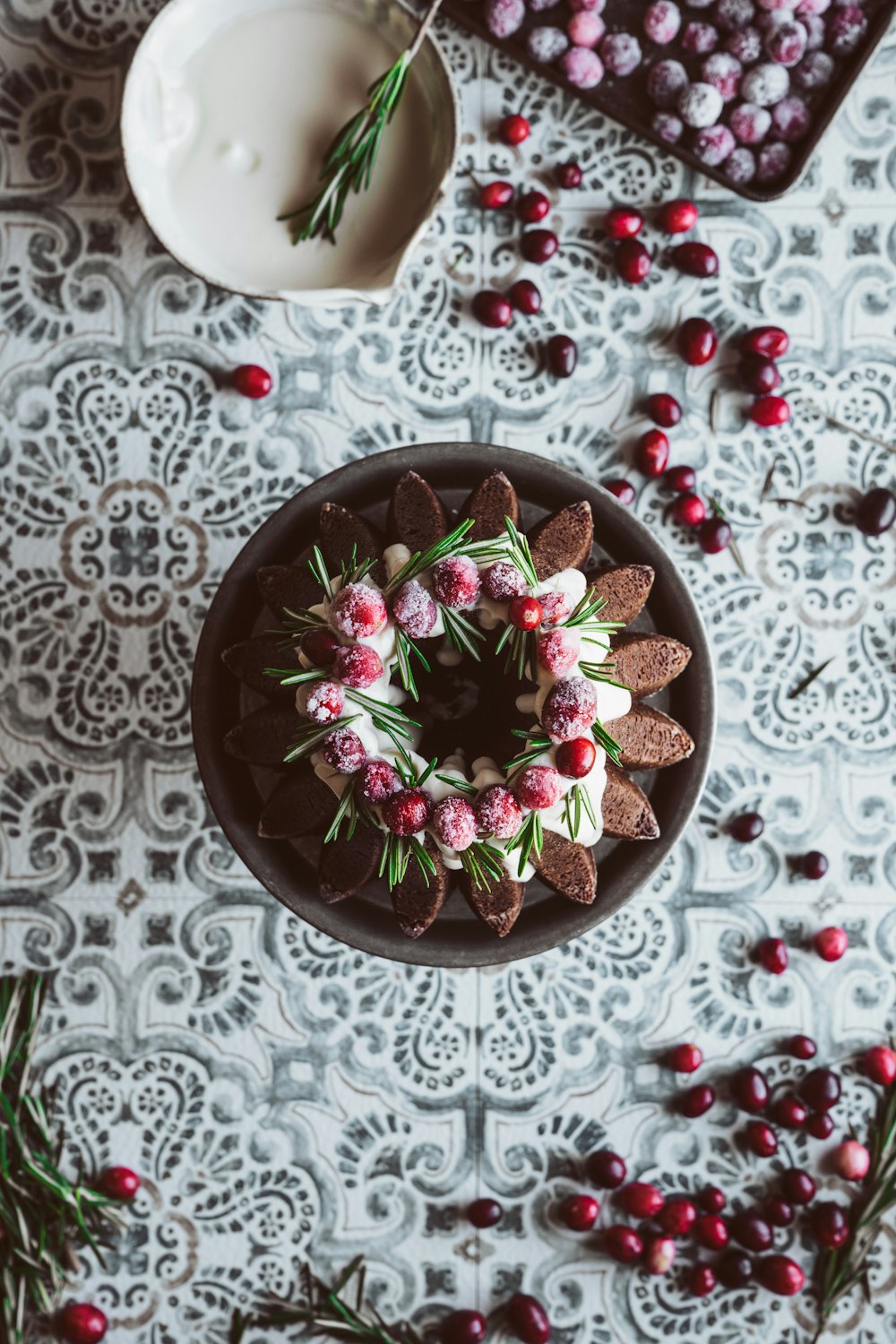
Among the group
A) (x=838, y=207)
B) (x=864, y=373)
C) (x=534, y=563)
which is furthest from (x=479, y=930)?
(x=838, y=207)

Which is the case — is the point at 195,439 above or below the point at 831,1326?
above

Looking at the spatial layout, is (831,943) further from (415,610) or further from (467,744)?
(415,610)

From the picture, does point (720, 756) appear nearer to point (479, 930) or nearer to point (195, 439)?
point (479, 930)

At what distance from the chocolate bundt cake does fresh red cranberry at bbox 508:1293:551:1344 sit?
0.54 m

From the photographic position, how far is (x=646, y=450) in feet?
4.20

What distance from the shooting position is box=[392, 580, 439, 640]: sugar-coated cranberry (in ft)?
2.92

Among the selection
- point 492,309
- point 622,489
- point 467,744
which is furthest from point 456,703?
point 492,309

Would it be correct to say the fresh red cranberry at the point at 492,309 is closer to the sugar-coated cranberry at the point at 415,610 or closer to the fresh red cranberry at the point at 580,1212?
the sugar-coated cranberry at the point at 415,610

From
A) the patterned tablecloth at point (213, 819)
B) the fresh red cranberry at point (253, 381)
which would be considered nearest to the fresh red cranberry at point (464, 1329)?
the patterned tablecloth at point (213, 819)

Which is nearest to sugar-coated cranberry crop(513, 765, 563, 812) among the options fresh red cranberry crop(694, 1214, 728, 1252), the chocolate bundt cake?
the chocolate bundt cake

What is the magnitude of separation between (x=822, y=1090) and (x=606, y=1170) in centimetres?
25

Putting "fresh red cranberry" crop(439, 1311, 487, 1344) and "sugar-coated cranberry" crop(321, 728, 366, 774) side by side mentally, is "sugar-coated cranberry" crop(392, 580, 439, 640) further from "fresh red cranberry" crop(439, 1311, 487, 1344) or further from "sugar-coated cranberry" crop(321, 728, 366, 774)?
"fresh red cranberry" crop(439, 1311, 487, 1344)

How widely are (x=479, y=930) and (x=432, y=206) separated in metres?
0.72

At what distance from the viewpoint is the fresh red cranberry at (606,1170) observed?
1.28 m
